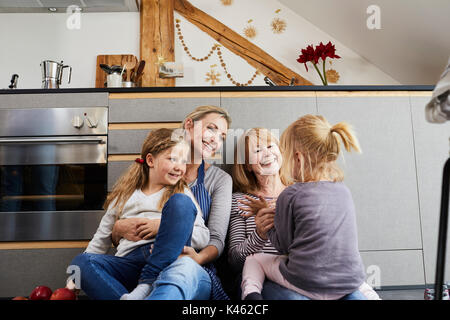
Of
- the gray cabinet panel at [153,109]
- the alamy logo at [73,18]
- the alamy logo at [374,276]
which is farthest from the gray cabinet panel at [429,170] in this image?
the alamy logo at [73,18]

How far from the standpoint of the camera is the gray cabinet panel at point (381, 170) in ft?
5.55

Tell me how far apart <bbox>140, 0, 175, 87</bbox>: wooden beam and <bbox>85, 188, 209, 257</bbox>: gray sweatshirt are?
1192 mm

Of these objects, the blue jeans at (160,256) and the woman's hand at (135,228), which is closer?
the blue jeans at (160,256)

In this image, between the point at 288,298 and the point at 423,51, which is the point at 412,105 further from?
the point at 288,298

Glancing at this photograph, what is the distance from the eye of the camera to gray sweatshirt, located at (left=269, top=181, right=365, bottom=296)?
A: 0.91 meters

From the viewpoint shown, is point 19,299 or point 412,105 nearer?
point 19,299

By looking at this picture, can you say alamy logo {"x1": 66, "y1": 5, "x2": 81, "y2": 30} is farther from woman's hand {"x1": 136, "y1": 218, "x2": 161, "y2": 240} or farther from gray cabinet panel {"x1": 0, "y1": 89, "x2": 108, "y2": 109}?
woman's hand {"x1": 136, "y1": 218, "x2": 161, "y2": 240}

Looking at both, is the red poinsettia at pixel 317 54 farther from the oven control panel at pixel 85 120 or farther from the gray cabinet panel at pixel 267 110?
the oven control panel at pixel 85 120

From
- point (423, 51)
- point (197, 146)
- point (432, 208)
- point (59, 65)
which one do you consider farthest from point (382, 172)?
point (59, 65)

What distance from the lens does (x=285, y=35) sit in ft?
7.97

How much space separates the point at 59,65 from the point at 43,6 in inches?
25.1

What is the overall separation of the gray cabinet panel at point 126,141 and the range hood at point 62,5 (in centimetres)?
112

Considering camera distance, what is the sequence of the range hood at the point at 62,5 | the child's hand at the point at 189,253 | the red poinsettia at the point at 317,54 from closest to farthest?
the child's hand at the point at 189,253, the red poinsettia at the point at 317,54, the range hood at the point at 62,5

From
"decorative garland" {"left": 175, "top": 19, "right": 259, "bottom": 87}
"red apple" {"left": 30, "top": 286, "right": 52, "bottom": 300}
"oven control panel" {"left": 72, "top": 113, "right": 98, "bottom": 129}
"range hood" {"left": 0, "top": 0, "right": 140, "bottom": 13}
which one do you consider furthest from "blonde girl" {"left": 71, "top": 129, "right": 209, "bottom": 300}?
"range hood" {"left": 0, "top": 0, "right": 140, "bottom": 13}
